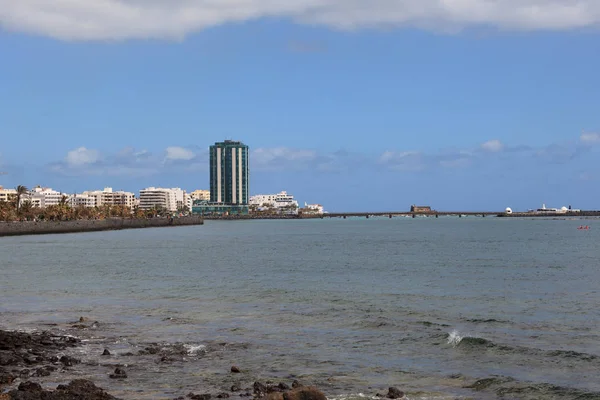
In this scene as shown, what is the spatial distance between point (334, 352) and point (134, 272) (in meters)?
34.9

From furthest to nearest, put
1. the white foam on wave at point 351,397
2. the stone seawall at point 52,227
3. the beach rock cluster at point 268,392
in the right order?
the stone seawall at point 52,227, the white foam on wave at point 351,397, the beach rock cluster at point 268,392

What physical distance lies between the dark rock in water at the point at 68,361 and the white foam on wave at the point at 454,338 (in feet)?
41.0

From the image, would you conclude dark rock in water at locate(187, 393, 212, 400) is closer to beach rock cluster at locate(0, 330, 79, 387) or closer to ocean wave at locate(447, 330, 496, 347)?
beach rock cluster at locate(0, 330, 79, 387)

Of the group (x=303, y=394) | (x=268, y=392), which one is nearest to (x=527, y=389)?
(x=268, y=392)

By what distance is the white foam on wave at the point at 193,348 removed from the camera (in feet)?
74.0

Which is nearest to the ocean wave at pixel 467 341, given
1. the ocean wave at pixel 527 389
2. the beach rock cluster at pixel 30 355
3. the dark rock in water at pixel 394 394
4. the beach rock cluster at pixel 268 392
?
the ocean wave at pixel 527 389

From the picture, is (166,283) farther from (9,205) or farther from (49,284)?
(9,205)

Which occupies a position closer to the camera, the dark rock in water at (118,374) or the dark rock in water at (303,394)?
the dark rock in water at (303,394)

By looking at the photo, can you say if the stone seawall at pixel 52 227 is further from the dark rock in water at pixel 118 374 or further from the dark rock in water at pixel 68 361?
the dark rock in water at pixel 118 374

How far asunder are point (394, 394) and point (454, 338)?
7.80m

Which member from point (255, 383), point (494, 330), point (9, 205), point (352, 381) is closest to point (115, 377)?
point (255, 383)

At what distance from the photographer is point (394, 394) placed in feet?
56.6

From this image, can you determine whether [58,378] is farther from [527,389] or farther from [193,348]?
[527,389]

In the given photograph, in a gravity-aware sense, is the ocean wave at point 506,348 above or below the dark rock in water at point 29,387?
below
